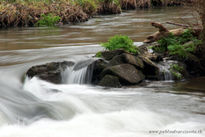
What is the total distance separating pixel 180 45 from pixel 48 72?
128 inches

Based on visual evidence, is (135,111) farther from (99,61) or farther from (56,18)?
(56,18)

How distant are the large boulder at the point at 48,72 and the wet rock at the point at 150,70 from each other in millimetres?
1884

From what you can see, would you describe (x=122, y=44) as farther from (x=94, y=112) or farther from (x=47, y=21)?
(x=47, y=21)

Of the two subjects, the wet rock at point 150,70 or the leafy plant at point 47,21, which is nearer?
the wet rock at point 150,70

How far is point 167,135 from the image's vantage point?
5332 mm

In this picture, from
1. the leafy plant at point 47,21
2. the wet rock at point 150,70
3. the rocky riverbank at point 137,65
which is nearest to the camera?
the rocky riverbank at point 137,65

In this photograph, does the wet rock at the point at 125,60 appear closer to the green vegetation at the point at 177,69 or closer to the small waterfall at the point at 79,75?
the small waterfall at the point at 79,75

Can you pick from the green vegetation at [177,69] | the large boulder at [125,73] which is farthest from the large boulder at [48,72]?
the green vegetation at [177,69]

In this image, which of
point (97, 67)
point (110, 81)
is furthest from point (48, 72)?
point (110, 81)

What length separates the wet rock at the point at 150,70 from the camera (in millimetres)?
8289

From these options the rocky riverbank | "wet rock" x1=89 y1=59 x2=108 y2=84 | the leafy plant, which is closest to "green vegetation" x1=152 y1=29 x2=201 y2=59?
the rocky riverbank

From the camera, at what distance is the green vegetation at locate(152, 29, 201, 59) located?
28.5 ft

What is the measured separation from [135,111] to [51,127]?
1.59 metres

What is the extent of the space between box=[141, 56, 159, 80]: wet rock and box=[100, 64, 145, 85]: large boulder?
0.32 meters
